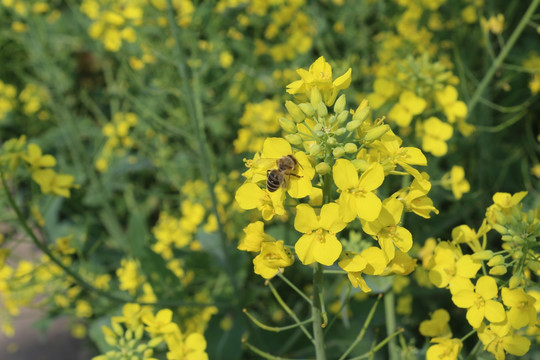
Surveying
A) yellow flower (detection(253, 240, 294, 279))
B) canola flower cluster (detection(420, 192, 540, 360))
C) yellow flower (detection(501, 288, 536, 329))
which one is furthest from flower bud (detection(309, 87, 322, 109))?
yellow flower (detection(501, 288, 536, 329))

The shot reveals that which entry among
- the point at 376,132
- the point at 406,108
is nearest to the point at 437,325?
the point at 376,132

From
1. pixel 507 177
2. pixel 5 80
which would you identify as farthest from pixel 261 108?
pixel 5 80

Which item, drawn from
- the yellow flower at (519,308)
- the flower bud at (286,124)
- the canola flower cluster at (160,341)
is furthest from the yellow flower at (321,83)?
the canola flower cluster at (160,341)

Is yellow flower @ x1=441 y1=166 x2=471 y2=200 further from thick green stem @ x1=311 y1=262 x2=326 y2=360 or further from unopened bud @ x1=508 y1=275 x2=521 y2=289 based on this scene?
thick green stem @ x1=311 y1=262 x2=326 y2=360

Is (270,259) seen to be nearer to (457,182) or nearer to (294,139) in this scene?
(294,139)

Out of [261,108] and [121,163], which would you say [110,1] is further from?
[261,108]

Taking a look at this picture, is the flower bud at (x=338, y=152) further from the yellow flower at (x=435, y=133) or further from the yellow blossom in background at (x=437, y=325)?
the yellow flower at (x=435, y=133)
